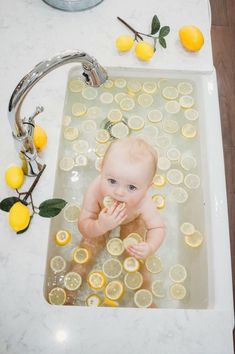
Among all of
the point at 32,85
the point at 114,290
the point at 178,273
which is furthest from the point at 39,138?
the point at 178,273

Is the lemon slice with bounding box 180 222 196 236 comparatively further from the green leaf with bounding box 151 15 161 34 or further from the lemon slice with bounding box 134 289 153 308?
the green leaf with bounding box 151 15 161 34

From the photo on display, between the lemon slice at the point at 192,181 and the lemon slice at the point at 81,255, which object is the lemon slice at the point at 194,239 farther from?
the lemon slice at the point at 81,255

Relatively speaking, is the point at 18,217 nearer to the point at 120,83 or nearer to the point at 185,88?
the point at 120,83

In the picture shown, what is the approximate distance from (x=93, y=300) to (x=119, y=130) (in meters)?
0.73

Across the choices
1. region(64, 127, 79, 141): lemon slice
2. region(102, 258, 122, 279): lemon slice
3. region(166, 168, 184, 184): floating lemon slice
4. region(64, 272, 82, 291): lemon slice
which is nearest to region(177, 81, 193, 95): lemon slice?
region(166, 168, 184, 184): floating lemon slice

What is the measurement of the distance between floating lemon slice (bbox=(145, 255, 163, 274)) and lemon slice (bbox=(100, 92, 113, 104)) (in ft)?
2.45

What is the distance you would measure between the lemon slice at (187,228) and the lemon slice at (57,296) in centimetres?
53

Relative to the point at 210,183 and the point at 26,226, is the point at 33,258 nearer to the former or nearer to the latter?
the point at 26,226

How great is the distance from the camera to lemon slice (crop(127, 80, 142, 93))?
175 cm

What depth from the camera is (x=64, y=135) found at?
1.63 m

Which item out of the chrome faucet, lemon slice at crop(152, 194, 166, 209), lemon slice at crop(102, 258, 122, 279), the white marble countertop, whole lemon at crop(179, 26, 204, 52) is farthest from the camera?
whole lemon at crop(179, 26, 204, 52)

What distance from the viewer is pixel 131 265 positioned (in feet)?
4.64

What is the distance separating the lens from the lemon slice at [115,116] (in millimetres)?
1681

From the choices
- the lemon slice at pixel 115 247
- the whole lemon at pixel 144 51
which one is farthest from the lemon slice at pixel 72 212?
the whole lemon at pixel 144 51
